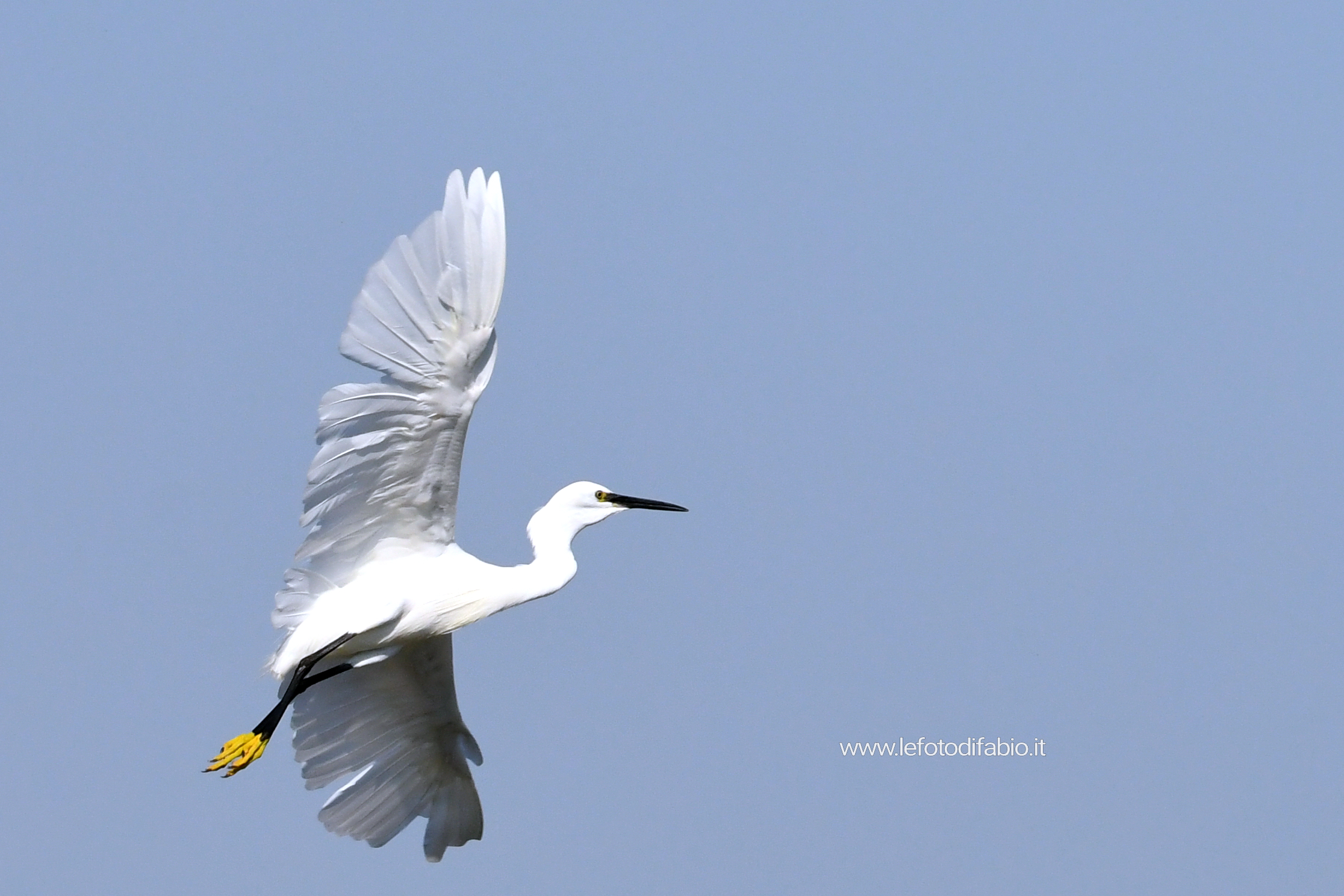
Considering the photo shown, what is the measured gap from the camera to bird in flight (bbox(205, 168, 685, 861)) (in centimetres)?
1318

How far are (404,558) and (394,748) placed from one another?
2.84 meters

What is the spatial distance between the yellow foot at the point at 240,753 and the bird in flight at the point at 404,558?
2 cm

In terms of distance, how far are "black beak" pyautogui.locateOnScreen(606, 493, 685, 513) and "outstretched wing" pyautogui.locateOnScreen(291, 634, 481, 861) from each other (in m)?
2.20

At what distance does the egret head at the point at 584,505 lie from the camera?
15.7 meters

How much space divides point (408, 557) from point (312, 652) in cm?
116

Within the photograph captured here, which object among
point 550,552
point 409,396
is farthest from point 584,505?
point 409,396

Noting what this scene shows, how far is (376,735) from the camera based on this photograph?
1703 centimetres

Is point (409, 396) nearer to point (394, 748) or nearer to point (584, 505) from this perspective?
point (584, 505)

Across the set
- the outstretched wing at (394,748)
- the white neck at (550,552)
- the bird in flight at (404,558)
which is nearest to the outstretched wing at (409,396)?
the bird in flight at (404,558)

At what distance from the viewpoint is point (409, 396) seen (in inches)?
537

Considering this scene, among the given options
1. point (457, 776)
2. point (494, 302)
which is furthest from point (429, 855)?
point (494, 302)

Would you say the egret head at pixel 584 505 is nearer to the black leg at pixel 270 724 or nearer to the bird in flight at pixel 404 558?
the bird in flight at pixel 404 558

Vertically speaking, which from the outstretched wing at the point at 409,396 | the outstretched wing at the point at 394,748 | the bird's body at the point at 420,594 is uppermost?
the outstretched wing at the point at 409,396

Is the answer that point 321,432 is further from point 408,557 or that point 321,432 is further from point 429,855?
point 429,855
